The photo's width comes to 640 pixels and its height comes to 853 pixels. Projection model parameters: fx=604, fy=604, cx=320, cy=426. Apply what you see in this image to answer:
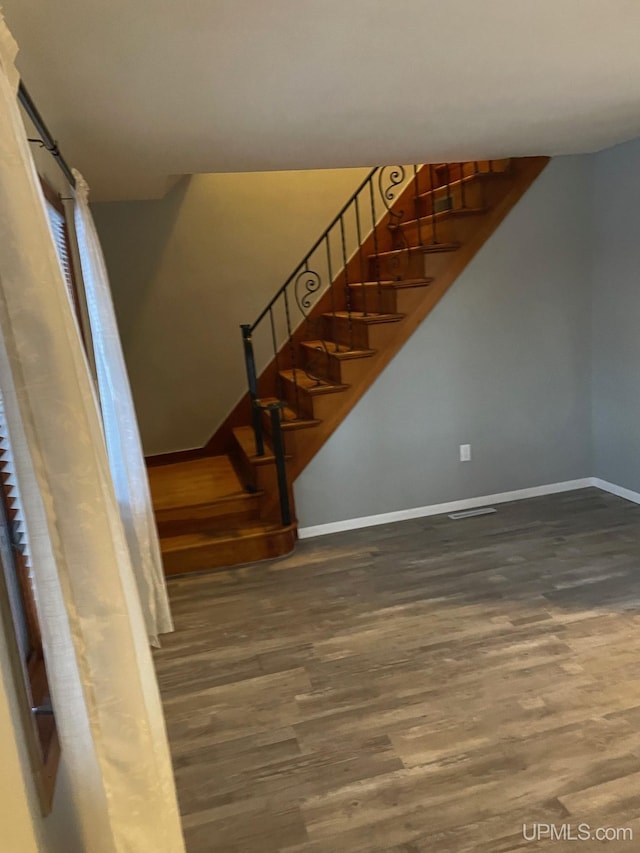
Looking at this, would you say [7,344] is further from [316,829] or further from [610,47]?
[610,47]

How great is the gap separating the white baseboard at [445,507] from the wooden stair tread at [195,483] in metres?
0.55

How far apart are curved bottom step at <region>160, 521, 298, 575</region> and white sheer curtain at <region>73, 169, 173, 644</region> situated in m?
0.74

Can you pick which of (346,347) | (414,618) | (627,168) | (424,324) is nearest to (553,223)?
(627,168)

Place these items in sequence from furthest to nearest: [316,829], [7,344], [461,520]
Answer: [461,520] < [316,829] < [7,344]

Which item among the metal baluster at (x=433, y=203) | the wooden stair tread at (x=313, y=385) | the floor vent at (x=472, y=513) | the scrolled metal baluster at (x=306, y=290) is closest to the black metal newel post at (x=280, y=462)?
the wooden stair tread at (x=313, y=385)

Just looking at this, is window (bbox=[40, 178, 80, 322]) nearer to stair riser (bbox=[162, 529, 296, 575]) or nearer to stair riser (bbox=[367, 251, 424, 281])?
stair riser (bbox=[162, 529, 296, 575])

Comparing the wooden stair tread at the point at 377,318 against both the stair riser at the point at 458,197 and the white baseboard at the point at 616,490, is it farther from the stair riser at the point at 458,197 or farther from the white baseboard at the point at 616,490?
the white baseboard at the point at 616,490

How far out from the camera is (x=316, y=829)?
176cm

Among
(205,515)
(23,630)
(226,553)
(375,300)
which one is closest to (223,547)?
(226,553)

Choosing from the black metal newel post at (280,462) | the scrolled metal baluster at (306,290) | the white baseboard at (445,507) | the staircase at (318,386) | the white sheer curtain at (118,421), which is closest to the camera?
the white sheer curtain at (118,421)

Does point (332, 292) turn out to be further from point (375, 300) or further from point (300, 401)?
point (300, 401)

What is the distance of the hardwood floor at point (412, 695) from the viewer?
1.78m

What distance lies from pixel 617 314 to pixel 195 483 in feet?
9.92

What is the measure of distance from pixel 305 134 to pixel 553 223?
2072 millimetres
